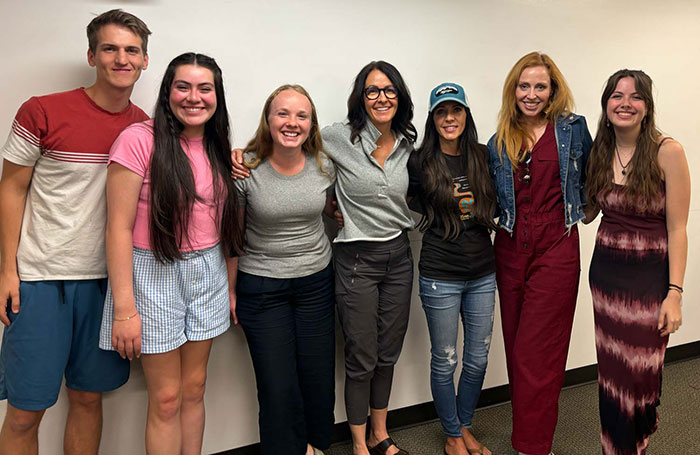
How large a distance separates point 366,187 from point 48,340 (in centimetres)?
127

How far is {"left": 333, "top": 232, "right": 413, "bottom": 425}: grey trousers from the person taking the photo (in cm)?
188

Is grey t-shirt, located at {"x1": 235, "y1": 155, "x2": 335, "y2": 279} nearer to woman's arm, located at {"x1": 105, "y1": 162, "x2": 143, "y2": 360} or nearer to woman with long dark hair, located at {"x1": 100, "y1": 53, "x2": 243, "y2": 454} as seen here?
woman with long dark hair, located at {"x1": 100, "y1": 53, "x2": 243, "y2": 454}

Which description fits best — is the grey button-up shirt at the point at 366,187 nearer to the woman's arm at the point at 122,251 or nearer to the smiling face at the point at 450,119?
the smiling face at the point at 450,119

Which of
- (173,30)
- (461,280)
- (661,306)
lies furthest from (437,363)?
(173,30)

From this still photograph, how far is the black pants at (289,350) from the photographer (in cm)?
179

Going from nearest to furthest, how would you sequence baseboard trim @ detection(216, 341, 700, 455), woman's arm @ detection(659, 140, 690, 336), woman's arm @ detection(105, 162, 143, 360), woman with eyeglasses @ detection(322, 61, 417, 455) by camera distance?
woman's arm @ detection(105, 162, 143, 360) < woman's arm @ detection(659, 140, 690, 336) < woman with eyeglasses @ detection(322, 61, 417, 455) < baseboard trim @ detection(216, 341, 700, 455)

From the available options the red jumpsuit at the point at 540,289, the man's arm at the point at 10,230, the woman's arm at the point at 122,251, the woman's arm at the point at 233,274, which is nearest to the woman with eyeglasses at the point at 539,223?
the red jumpsuit at the point at 540,289

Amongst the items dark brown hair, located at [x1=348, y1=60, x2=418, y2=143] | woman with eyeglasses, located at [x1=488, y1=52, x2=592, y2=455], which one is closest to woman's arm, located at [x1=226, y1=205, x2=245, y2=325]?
dark brown hair, located at [x1=348, y1=60, x2=418, y2=143]

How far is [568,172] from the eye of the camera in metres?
1.85

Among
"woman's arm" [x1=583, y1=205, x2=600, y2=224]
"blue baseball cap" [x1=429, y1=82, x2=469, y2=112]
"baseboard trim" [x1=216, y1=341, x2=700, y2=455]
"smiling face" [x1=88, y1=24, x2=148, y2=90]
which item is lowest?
"baseboard trim" [x1=216, y1=341, x2=700, y2=455]

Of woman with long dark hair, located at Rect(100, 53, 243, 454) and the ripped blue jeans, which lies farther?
the ripped blue jeans

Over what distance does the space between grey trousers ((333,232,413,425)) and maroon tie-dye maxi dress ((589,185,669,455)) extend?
807 mm

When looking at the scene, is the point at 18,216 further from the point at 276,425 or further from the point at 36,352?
the point at 276,425

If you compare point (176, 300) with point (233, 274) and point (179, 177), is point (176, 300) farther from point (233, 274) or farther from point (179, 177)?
point (179, 177)
